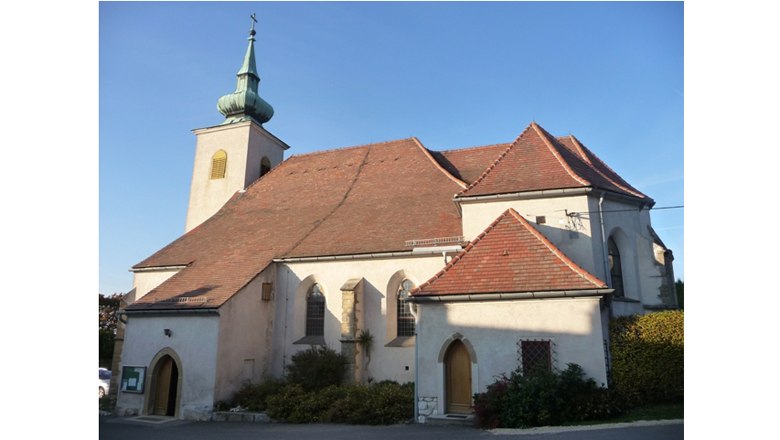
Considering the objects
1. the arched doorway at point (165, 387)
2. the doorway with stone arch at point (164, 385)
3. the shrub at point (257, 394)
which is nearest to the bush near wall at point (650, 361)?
the shrub at point (257, 394)

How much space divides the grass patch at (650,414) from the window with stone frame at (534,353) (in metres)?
1.47

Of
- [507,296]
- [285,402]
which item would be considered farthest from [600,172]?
[285,402]

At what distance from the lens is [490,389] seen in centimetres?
1044

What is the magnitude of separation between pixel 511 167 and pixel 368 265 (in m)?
5.40

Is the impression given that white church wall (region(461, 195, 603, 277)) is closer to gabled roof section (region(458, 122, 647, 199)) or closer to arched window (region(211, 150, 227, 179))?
gabled roof section (region(458, 122, 647, 199))

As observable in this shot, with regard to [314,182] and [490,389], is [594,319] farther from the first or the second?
[314,182]

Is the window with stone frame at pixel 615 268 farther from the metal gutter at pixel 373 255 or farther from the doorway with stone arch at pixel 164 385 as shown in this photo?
the doorway with stone arch at pixel 164 385

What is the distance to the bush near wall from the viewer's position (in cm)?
1098

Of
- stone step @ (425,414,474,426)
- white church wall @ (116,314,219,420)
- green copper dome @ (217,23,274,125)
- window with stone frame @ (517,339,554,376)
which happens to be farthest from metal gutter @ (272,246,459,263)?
green copper dome @ (217,23,274,125)

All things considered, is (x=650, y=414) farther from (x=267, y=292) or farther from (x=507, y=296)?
(x=267, y=292)

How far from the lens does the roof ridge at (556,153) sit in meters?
13.2

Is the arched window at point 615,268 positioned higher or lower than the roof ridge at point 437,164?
lower

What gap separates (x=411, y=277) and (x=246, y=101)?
15272 mm
